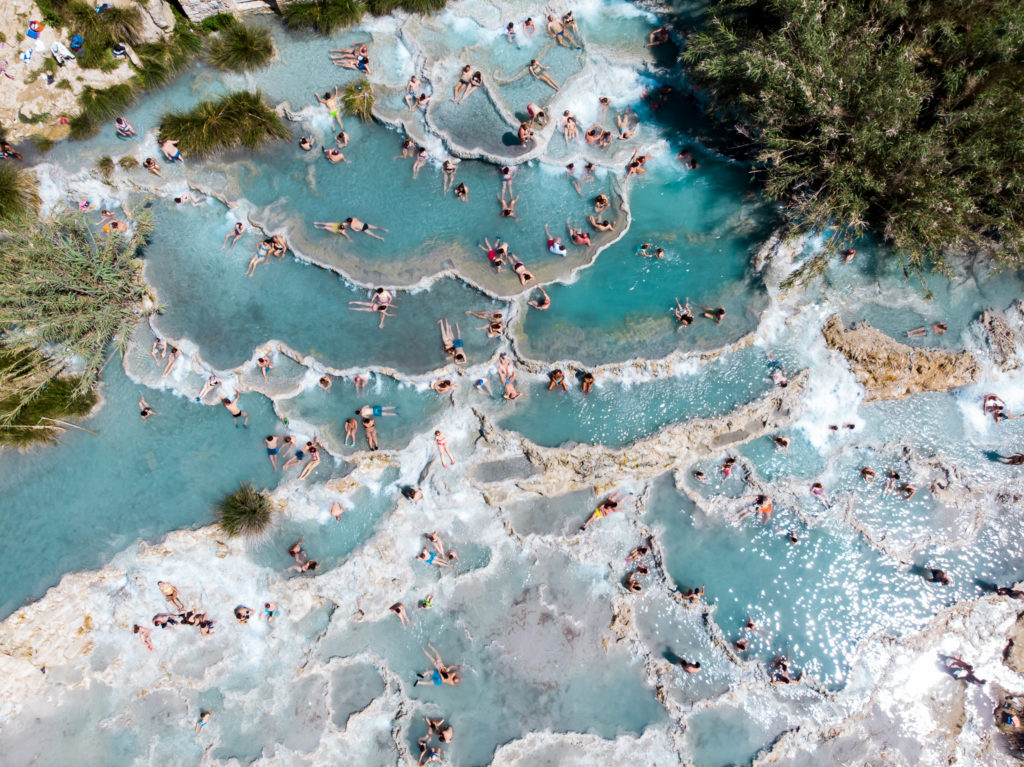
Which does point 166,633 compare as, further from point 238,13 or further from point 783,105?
point 783,105

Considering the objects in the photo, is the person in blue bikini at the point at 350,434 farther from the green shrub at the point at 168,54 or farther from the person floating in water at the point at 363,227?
the green shrub at the point at 168,54

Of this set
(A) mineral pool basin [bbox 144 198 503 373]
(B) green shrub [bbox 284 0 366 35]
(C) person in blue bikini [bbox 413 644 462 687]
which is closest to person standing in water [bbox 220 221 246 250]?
(A) mineral pool basin [bbox 144 198 503 373]

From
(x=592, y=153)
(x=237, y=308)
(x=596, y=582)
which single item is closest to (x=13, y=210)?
(x=237, y=308)

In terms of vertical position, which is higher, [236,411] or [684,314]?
[684,314]

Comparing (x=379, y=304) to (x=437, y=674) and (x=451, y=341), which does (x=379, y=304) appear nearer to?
(x=451, y=341)

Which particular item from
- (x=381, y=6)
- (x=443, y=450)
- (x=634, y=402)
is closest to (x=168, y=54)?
(x=381, y=6)
